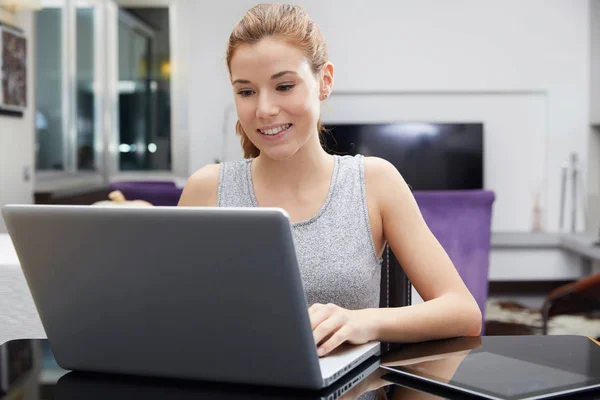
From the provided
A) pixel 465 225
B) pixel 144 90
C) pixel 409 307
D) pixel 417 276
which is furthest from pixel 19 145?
pixel 409 307

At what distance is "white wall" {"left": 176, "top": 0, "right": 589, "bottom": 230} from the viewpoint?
490 cm

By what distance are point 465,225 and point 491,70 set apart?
259 cm

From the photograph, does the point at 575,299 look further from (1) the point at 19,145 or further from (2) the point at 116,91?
(2) the point at 116,91

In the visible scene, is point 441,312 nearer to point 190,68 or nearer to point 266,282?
point 266,282

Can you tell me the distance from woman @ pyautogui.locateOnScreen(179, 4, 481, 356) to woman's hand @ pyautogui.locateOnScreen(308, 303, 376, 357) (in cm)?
10

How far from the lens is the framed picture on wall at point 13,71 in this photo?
3727 mm

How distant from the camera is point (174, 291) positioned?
677 mm

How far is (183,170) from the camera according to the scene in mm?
5496

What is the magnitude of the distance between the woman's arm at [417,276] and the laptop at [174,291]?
5.7 inches

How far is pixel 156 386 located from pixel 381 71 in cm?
444

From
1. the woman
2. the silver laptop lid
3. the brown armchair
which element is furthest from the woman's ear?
the brown armchair

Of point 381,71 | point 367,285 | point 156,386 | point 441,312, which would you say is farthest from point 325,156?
point 381,71

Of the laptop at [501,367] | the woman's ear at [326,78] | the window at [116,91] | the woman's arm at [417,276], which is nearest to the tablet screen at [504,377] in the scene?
the laptop at [501,367]

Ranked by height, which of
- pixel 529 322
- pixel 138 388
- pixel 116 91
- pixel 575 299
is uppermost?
pixel 116 91
